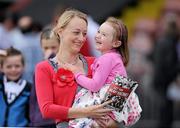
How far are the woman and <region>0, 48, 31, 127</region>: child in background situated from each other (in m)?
1.19

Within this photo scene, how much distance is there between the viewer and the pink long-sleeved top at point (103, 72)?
19.4 feet

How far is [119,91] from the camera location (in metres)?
5.79

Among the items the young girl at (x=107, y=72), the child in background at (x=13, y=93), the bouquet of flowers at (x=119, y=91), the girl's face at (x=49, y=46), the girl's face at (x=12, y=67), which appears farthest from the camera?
the girl's face at (x=49, y=46)

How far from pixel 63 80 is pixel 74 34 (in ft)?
1.13

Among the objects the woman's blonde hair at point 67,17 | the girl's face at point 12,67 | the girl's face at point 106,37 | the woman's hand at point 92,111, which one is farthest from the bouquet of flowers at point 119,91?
the girl's face at point 12,67

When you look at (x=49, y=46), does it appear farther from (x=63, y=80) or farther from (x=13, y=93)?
(x=63, y=80)

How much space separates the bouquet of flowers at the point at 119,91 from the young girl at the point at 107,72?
0.07m

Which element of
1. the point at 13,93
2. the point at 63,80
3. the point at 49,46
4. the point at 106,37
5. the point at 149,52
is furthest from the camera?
the point at 149,52

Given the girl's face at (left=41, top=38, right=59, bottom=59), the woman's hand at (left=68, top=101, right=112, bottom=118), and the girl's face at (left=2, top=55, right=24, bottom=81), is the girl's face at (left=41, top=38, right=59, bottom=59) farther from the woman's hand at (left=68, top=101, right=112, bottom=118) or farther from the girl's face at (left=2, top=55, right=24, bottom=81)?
the woman's hand at (left=68, top=101, right=112, bottom=118)

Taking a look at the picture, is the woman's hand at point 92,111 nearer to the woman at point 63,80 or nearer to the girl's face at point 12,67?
the woman at point 63,80

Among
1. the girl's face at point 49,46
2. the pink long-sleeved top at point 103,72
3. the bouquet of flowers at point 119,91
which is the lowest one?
the bouquet of flowers at point 119,91

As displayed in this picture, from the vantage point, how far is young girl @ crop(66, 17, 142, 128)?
232 inches

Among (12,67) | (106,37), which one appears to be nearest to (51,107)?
(106,37)

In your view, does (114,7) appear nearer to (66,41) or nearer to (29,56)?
(29,56)
